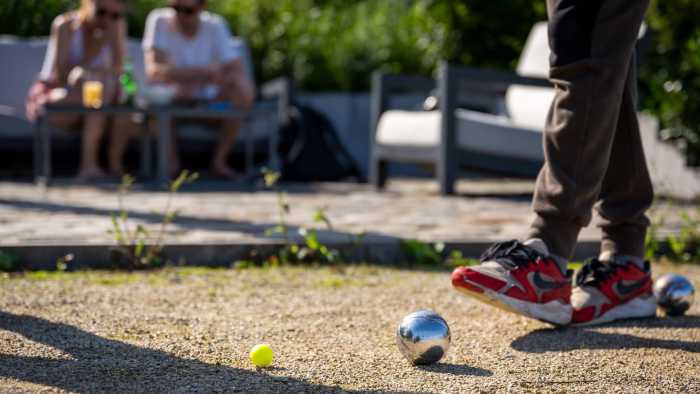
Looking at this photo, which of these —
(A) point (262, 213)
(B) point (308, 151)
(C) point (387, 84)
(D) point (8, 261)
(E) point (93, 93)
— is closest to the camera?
(D) point (8, 261)

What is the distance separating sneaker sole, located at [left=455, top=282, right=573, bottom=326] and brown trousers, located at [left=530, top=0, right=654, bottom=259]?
149mm

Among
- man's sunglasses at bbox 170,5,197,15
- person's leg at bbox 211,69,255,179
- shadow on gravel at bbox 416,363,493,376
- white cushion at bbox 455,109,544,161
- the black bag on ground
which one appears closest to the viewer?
shadow on gravel at bbox 416,363,493,376

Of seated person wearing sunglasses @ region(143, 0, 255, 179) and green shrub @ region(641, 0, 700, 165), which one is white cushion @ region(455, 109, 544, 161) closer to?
green shrub @ region(641, 0, 700, 165)

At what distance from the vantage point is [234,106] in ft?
26.0

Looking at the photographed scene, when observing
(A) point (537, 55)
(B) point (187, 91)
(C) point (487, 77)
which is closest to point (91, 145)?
(B) point (187, 91)

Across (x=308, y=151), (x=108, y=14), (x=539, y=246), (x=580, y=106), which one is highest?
(x=580, y=106)

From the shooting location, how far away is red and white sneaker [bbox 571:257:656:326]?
284cm

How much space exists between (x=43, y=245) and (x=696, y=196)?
466 centimetres

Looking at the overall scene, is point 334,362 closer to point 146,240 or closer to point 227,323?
point 227,323

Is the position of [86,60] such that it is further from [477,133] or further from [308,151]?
[477,133]

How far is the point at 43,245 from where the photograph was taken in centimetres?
378

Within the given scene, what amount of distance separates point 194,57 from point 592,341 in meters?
5.77

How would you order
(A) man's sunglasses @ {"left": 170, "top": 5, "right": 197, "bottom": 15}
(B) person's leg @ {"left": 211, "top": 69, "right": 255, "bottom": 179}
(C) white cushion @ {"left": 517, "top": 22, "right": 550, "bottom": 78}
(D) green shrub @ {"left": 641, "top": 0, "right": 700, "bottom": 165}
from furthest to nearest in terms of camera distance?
(B) person's leg @ {"left": 211, "top": 69, "right": 255, "bottom": 179}
(C) white cushion @ {"left": 517, "top": 22, "right": 550, "bottom": 78}
(A) man's sunglasses @ {"left": 170, "top": 5, "right": 197, "bottom": 15}
(D) green shrub @ {"left": 641, "top": 0, "right": 700, "bottom": 165}

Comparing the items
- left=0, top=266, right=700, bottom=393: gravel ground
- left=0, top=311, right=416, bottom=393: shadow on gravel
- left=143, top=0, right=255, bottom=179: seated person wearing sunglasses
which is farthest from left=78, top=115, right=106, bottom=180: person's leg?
left=0, top=311, right=416, bottom=393: shadow on gravel
